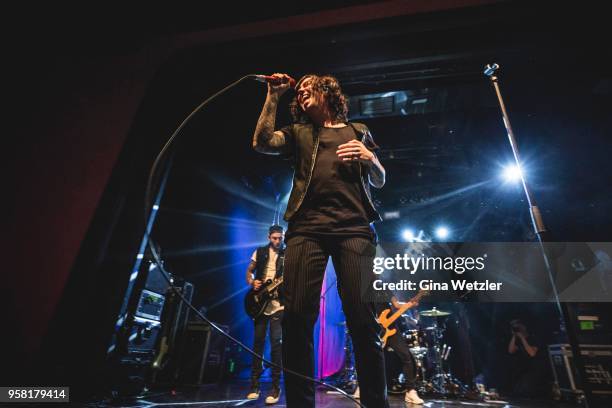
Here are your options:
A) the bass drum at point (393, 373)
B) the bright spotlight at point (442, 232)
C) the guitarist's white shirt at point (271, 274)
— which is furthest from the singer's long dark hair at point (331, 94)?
the bright spotlight at point (442, 232)

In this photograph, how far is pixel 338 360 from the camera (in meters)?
6.48

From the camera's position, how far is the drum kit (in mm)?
4293

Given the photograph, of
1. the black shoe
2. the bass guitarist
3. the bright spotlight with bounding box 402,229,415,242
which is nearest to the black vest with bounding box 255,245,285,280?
the bass guitarist

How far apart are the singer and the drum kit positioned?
11.3 feet

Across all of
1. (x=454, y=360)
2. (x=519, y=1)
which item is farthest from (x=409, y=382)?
(x=519, y=1)

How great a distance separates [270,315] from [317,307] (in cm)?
239

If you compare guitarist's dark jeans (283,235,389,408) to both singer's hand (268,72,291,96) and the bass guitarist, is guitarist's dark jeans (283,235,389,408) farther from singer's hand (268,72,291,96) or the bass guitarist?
the bass guitarist

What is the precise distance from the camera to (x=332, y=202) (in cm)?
141

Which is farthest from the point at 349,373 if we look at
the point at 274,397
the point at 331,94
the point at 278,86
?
the point at 278,86

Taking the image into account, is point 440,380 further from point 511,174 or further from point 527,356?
point 511,174

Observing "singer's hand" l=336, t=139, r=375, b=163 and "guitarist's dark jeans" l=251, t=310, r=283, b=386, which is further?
"guitarist's dark jeans" l=251, t=310, r=283, b=386

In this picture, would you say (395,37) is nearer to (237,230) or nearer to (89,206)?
(89,206)

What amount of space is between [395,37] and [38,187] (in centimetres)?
400

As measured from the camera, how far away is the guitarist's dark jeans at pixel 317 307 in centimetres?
119
